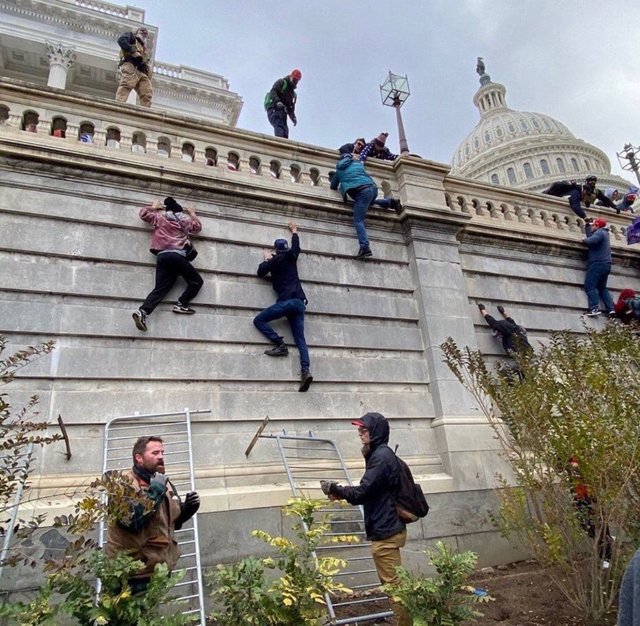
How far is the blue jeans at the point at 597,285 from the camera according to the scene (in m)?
12.0

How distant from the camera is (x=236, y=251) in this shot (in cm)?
886

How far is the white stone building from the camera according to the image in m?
28.3

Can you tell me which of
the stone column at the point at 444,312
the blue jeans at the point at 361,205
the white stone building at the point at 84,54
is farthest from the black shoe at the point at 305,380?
the white stone building at the point at 84,54

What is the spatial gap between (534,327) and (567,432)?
5.94 m

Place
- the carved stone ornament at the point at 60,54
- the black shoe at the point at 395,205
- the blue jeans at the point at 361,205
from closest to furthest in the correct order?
the blue jeans at the point at 361,205, the black shoe at the point at 395,205, the carved stone ornament at the point at 60,54

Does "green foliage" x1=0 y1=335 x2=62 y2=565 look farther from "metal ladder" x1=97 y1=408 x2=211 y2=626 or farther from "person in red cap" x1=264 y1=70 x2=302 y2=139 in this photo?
"person in red cap" x1=264 y1=70 x2=302 y2=139

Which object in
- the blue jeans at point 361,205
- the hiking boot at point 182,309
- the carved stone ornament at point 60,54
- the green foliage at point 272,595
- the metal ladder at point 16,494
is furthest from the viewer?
the carved stone ornament at point 60,54

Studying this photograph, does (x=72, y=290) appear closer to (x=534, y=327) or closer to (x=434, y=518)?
(x=434, y=518)

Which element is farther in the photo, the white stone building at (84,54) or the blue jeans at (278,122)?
the white stone building at (84,54)

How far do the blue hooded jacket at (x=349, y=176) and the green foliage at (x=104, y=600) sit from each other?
7802 mm

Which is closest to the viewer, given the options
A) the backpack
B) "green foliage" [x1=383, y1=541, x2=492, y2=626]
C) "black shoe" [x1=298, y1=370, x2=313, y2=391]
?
"green foliage" [x1=383, y1=541, x2=492, y2=626]

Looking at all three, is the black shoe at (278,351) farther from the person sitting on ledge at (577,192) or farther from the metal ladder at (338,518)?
the person sitting on ledge at (577,192)

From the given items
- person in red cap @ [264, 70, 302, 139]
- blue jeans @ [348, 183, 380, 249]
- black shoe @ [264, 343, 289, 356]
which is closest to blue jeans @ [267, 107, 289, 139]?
person in red cap @ [264, 70, 302, 139]

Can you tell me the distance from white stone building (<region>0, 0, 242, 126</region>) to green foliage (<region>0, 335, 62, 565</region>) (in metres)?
24.5
